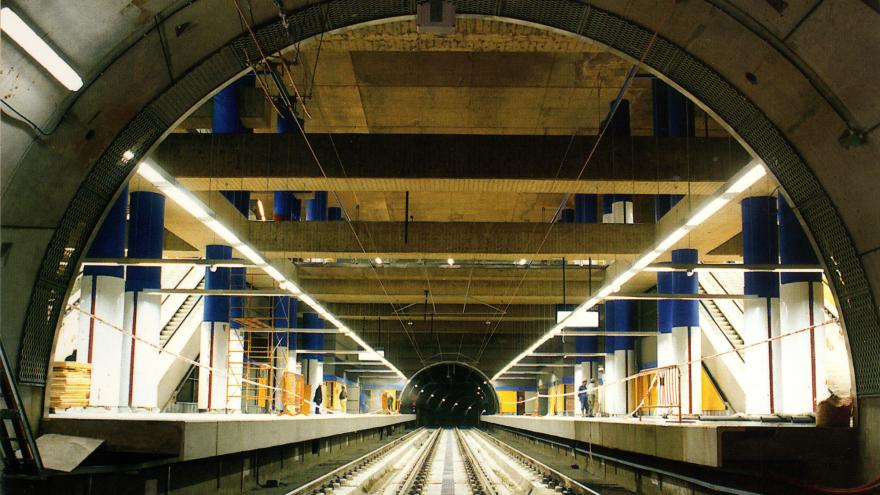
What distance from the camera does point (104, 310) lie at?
609 inches

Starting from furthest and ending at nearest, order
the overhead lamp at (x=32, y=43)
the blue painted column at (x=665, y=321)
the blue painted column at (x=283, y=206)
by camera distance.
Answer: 1. the blue painted column at (x=665, y=321)
2. the blue painted column at (x=283, y=206)
3. the overhead lamp at (x=32, y=43)

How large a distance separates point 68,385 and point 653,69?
6722mm

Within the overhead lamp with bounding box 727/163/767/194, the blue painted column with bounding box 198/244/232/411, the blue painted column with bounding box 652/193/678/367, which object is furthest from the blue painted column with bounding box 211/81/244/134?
the blue painted column with bounding box 652/193/678/367

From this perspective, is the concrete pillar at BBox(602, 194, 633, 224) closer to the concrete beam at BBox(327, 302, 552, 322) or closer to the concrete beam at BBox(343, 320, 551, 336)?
the concrete beam at BBox(327, 302, 552, 322)

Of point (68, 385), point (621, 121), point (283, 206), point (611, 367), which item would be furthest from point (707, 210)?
point (611, 367)

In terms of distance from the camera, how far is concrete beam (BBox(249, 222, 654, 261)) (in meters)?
18.1

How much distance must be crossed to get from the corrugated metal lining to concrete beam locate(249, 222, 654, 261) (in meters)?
9.20

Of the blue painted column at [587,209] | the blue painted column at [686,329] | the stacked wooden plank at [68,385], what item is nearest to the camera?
the stacked wooden plank at [68,385]

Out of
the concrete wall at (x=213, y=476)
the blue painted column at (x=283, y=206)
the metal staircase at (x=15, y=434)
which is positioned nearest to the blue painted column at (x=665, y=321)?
the concrete wall at (x=213, y=476)

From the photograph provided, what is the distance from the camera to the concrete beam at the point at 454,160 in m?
14.2

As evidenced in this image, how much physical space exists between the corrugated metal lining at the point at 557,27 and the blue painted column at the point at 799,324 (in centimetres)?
586

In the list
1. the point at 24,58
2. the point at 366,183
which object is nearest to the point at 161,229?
the point at 366,183

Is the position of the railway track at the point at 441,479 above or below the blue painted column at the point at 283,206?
below

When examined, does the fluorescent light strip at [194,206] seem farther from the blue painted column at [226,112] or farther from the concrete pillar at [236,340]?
the concrete pillar at [236,340]
